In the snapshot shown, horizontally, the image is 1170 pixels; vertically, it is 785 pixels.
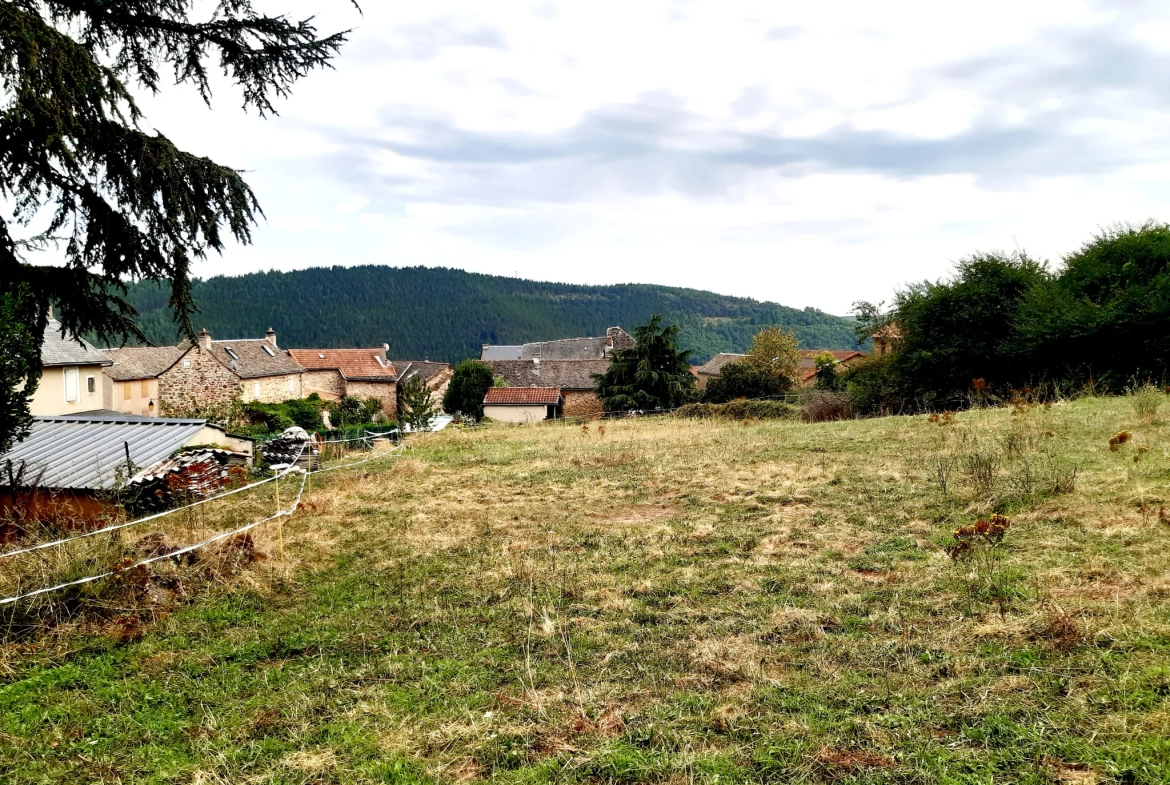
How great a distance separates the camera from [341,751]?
3.74 metres

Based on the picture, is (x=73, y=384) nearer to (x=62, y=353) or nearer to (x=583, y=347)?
(x=62, y=353)

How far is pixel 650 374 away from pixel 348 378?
30706 mm

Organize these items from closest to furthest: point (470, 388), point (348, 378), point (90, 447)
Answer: point (90, 447) → point (470, 388) → point (348, 378)

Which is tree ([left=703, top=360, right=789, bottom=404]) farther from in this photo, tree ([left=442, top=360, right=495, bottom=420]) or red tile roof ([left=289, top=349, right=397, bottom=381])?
red tile roof ([left=289, top=349, right=397, bottom=381])

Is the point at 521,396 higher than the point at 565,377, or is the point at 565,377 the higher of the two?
the point at 565,377

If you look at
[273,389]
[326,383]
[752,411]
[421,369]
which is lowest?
[752,411]

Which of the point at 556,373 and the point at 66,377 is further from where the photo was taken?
the point at 556,373

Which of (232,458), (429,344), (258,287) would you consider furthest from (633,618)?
(258,287)

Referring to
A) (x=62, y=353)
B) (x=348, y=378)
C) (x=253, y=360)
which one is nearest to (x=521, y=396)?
(x=253, y=360)

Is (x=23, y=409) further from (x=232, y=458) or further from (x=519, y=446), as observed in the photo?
(x=519, y=446)

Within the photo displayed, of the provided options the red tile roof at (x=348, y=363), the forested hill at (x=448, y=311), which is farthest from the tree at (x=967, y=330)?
the forested hill at (x=448, y=311)

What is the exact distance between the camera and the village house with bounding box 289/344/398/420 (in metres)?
58.6

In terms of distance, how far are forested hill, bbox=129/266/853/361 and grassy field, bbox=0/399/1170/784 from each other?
116 m

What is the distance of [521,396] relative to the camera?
46.0 m
